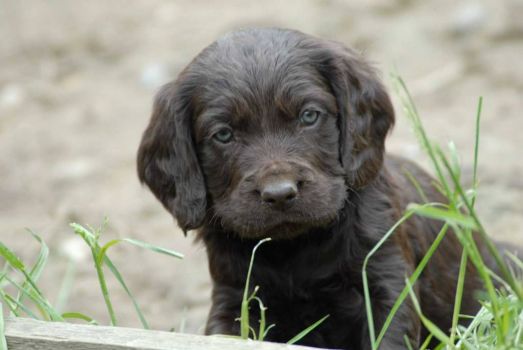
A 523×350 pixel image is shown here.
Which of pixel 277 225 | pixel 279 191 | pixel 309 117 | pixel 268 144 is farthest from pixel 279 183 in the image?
pixel 309 117

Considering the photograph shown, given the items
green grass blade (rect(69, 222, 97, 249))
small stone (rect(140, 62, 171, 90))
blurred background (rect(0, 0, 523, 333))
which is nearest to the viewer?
green grass blade (rect(69, 222, 97, 249))

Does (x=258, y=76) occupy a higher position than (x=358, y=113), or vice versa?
(x=258, y=76)

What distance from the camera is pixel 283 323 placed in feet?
13.3

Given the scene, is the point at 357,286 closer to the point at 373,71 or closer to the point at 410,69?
the point at 373,71

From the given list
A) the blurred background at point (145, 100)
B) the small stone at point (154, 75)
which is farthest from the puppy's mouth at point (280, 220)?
the small stone at point (154, 75)

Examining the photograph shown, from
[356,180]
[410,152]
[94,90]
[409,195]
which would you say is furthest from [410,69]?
[356,180]

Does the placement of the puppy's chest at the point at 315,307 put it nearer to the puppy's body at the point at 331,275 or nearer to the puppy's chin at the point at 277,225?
the puppy's body at the point at 331,275

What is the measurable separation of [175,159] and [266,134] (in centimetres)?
44

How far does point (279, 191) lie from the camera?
3596mm

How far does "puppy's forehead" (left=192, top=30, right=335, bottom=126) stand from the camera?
392 centimetres

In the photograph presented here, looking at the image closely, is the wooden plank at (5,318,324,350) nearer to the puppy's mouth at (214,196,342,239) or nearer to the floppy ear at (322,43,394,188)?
the puppy's mouth at (214,196,342,239)

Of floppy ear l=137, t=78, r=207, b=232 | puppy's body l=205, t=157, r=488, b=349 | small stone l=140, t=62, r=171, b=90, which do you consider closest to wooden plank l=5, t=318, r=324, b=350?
puppy's body l=205, t=157, r=488, b=349

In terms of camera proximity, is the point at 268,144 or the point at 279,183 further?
the point at 268,144

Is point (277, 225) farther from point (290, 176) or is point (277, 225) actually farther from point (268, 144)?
point (268, 144)
